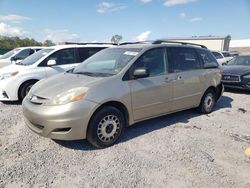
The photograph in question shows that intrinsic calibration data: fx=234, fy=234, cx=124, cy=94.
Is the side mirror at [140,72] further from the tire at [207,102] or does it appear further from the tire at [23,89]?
the tire at [23,89]

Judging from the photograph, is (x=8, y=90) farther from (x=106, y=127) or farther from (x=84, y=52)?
(x=106, y=127)

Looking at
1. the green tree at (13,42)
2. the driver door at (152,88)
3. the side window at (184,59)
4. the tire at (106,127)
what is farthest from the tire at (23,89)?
the green tree at (13,42)

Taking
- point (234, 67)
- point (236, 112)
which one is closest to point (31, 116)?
point (236, 112)

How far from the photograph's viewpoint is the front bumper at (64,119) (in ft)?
11.1

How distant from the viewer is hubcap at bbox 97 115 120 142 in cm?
375

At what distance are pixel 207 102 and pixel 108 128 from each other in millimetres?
3104

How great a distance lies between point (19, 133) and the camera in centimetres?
436

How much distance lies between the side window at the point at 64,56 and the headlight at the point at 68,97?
12.2ft

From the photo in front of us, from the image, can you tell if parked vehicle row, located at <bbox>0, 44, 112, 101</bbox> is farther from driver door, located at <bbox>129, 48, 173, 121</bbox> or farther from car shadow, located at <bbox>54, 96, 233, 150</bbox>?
driver door, located at <bbox>129, 48, 173, 121</bbox>

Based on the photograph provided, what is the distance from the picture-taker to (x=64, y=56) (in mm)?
7223

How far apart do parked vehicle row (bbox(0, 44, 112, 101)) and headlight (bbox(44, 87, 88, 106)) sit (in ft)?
10.5

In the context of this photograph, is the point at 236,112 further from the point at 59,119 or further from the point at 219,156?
the point at 59,119

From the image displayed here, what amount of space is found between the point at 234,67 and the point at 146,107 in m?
6.50

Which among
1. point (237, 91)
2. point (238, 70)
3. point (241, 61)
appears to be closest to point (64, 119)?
point (238, 70)
